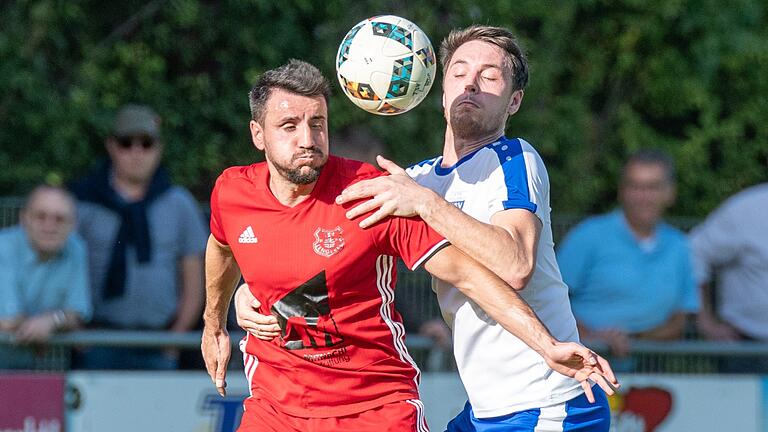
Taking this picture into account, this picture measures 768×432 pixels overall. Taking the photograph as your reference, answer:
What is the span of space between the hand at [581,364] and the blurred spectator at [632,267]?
144 inches

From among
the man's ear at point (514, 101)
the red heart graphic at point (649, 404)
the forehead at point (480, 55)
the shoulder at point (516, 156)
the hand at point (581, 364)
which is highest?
the forehead at point (480, 55)

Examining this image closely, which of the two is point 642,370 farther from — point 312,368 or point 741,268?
point 312,368

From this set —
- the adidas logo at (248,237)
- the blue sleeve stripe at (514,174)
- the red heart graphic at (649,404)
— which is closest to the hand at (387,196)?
the blue sleeve stripe at (514,174)

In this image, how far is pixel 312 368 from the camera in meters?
5.28

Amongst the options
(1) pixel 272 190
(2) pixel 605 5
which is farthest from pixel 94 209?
(2) pixel 605 5

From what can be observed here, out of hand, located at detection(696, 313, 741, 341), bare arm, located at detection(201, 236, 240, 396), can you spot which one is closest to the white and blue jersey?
bare arm, located at detection(201, 236, 240, 396)

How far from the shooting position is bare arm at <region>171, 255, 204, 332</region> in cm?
811

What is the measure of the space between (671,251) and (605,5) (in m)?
4.03

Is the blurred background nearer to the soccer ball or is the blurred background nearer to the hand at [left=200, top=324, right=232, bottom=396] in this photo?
the hand at [left=200, top=324, right=232, bottom=396]

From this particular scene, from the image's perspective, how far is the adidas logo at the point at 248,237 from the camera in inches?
211

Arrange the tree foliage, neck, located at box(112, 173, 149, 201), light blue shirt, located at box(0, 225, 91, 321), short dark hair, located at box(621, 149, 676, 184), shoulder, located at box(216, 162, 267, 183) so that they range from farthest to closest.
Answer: the tree foliage < short dark hair, located at box(621, 149, 676, 184) < neck, located at box(112, 173, 149, 201) < light blue shirt, located at box(0, 225, 91, 321) < shoulder, located at box(216, 162, 267, 183)

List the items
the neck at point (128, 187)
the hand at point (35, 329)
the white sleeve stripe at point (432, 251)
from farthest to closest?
the neck at point (128, 187), the hand at point (35, 329), the white sleeve stripe at point (432, 251)

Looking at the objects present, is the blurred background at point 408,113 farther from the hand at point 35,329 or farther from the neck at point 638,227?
the neck at point 638,227

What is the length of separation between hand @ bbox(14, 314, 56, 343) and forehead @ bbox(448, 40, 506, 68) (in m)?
3.25
